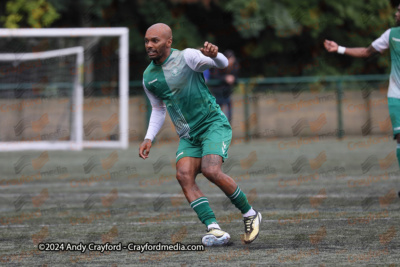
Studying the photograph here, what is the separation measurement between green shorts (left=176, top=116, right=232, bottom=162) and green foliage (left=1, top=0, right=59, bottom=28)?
58.2ft

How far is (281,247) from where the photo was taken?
6004mm

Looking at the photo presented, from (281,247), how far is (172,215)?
243 centimetres

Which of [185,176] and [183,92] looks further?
[183,92]

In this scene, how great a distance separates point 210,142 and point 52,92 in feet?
A: 47.7

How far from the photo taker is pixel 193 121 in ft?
21.8

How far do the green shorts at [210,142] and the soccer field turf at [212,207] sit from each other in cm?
71

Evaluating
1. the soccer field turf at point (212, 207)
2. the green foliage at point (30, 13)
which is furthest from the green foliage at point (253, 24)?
the soccer field turf at point (212, 207)

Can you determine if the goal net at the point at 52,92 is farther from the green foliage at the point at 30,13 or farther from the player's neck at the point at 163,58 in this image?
the player's neck at the point at 163,58

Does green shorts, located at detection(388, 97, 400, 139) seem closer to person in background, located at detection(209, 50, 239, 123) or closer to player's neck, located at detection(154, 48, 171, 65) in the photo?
player's neck, located at detection(154, 48, 171, 65)

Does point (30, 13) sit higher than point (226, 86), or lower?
higher

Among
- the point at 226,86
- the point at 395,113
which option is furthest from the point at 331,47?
the point at 226,86

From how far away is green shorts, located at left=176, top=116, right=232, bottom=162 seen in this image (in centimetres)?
648

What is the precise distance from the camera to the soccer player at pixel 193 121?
6406 millimetres

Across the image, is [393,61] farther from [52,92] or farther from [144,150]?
[52,92]
